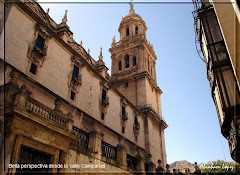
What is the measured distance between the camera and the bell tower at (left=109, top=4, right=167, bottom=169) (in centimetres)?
3488

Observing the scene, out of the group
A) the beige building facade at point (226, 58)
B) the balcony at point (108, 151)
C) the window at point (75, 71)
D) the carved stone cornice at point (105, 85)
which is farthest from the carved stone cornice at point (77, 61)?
the beige building facade at point (226, 58)

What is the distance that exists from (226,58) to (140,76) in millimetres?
25700

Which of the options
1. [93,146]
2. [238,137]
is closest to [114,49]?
[93,146]

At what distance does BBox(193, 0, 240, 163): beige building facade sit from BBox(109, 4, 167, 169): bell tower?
21193mm

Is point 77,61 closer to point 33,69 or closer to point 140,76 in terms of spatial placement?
point 33,69

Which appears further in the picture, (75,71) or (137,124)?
(137,124)

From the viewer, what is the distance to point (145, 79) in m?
37.1

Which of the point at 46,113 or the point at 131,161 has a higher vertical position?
the point at 46,113

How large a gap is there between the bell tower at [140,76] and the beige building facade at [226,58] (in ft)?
69.5

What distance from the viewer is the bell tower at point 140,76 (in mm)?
34875

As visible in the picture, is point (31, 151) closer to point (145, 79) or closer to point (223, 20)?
point (223, 20)

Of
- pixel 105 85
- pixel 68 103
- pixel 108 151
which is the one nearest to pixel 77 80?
pixel 68 103

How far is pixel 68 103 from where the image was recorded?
66.8 ft

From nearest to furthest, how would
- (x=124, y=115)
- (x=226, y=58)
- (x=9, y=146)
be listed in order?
(x=9, y=146) < (x=226, y=58) < (x=124, y=115)
